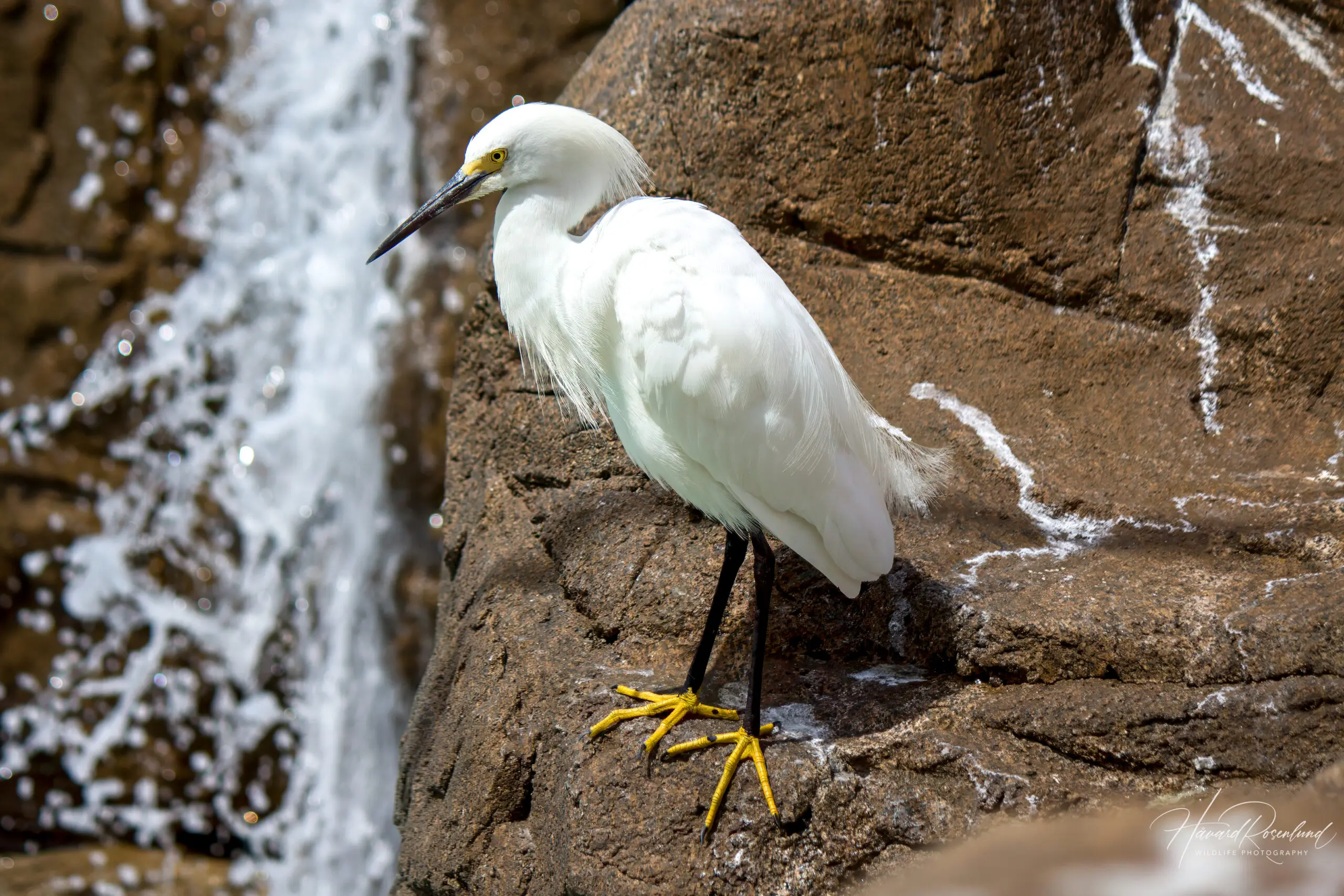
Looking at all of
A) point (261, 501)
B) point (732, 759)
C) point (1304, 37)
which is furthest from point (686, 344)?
point (261, 501)

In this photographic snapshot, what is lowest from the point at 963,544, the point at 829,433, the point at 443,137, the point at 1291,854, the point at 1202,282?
the point at 1291,854

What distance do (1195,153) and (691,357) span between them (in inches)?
81.4

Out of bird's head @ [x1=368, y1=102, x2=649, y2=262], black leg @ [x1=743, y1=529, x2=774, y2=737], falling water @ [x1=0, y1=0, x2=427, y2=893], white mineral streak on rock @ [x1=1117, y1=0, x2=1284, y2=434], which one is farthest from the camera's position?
falling water @ [x1=0, y1=0, x2=427, y2=893]

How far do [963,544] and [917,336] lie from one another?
791 millimetres

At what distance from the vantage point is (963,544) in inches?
110

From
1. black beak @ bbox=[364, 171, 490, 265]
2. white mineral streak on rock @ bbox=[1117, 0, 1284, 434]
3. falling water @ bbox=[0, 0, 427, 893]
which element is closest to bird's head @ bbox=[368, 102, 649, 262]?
black beak @ bbox=[364, 171, 490, 265]

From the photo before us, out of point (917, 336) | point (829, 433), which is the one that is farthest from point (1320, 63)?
point (829, 433)

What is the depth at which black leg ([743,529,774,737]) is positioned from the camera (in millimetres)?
2236

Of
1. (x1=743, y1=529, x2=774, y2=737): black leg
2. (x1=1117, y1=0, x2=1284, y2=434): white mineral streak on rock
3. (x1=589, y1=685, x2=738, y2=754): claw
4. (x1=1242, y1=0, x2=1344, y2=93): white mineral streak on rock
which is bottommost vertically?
(x1=589, y1=685, x2=738, y2=754): claw

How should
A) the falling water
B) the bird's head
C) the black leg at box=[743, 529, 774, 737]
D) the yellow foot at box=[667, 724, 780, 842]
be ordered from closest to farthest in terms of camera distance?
the yellow foot at box=[667, 724, 780, 842]
the black leg at box=[743, 529, 774, 737]
the bird's head
the falling water

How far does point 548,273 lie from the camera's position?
2.47 meters

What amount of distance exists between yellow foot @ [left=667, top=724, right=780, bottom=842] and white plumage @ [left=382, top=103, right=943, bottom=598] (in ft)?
1.36

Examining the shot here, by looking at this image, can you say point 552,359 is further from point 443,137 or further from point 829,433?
point 443,137

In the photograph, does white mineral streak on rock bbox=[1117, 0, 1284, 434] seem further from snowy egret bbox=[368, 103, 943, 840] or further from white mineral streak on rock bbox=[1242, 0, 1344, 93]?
snowy egret bbox=[368, 103, 943, 840]
